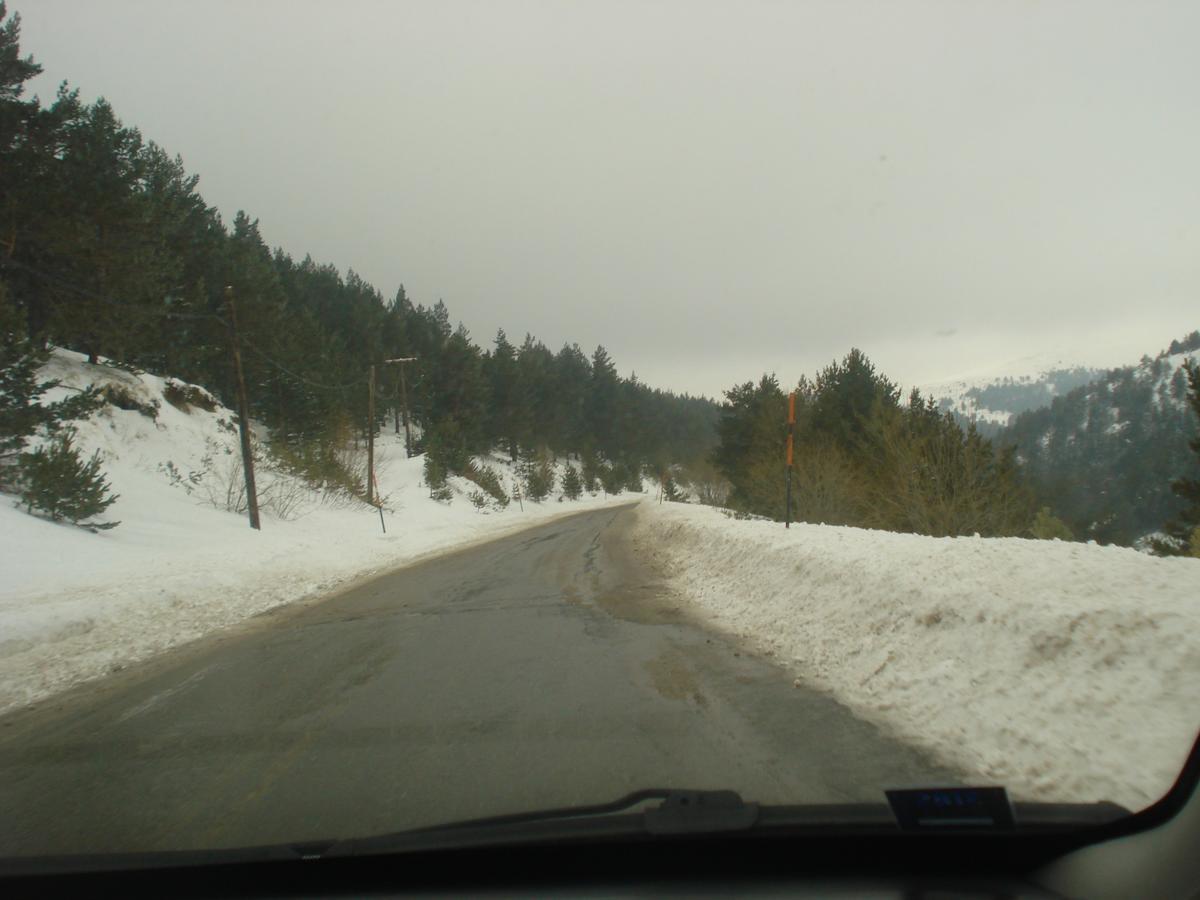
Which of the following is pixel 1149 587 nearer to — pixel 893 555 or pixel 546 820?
pixel 893 555

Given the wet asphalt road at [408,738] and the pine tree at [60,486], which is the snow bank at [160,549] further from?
the wet asphalt road at [408,738]

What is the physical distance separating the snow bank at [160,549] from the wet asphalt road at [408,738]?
1797mm

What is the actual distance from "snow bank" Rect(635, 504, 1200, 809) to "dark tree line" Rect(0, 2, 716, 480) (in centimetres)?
2274

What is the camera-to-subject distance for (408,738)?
5160 millimetres

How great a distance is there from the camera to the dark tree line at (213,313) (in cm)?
2744

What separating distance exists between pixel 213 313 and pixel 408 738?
4533 cm

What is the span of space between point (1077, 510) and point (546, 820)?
52871 mm

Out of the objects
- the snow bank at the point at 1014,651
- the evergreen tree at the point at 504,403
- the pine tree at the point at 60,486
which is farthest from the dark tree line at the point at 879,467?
the evergreen tree at the point at 504,403

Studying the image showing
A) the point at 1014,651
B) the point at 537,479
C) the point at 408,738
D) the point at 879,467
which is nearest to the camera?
the point at 408,738

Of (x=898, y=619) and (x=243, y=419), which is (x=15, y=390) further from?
(x=898, y=619)

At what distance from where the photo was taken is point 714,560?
14523 mm

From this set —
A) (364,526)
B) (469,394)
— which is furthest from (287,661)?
(469,394)

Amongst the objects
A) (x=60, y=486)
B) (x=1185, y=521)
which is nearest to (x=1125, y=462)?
(x=1185, y=521)

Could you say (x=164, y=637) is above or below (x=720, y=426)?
below
